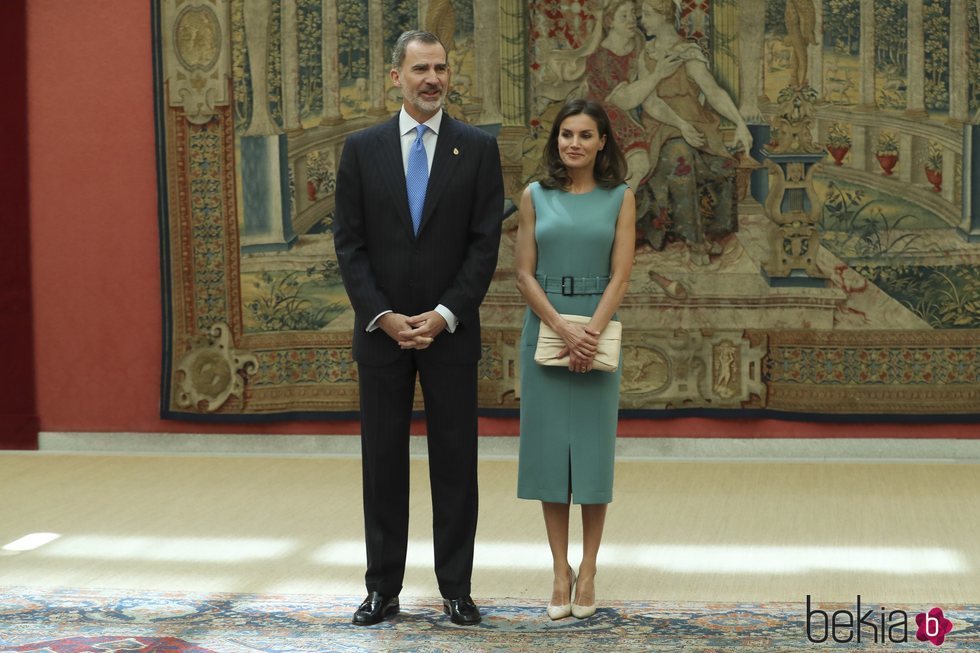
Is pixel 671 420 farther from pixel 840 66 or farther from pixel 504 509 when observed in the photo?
pixel 840 66

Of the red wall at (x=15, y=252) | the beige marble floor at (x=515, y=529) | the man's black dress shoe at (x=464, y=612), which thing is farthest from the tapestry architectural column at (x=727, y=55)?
the red wall at (x=15, y=252)

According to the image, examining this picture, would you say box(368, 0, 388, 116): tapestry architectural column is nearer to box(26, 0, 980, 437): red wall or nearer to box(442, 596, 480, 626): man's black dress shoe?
box(26, 0, 980, 437): red wall

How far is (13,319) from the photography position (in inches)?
316

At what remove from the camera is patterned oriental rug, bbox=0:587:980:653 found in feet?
12.9

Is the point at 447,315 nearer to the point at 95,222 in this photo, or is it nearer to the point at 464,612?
the point at 464,612

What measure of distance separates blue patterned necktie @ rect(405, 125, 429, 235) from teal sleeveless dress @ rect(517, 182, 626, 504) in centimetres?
42

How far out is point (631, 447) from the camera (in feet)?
24.6

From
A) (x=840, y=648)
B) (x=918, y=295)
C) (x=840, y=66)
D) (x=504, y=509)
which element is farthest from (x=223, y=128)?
(x=840, y=648)

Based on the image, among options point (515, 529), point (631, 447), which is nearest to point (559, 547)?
point (515, 529)

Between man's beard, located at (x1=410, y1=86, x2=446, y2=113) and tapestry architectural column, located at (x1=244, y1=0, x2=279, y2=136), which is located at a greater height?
tapestry architectural column, located at (x1=244, y1=0, x2=279, y2=136)

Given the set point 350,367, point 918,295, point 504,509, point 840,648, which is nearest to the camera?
point 840,648

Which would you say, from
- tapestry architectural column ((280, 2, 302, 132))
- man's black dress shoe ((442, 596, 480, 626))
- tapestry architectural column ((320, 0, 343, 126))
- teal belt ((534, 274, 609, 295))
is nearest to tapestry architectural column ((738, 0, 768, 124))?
tapestry architectural column ((320, 0, 343, 126))

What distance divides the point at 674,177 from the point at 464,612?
376cm

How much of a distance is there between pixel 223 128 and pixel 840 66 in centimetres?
361
